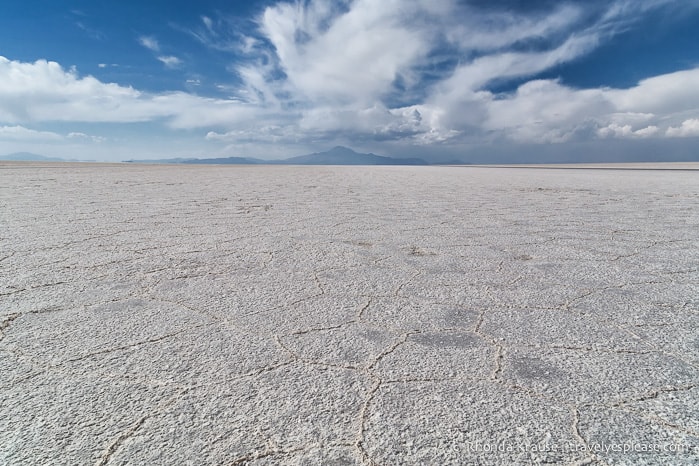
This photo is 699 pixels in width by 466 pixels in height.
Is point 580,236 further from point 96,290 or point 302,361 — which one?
point 96,290

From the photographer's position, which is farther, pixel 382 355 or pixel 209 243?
pixel 209 243

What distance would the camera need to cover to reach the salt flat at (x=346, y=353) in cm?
89

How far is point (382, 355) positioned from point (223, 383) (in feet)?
1.69

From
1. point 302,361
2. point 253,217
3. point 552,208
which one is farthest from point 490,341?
Result: point 552,208

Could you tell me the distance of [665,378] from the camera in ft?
3.75

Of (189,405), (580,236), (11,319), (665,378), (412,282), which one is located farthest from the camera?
(580,236)

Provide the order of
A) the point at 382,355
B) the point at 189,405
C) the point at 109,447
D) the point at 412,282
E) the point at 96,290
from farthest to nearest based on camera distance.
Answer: the point at 412,282, the point at 96,290, the point at 382,355, the point at 189,405, the point at 109,447

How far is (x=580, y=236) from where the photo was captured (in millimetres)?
3182

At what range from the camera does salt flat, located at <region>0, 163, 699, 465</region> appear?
89 cm

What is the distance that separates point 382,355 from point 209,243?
1.97m

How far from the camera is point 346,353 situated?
1281mm

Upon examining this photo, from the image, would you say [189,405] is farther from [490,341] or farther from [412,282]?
[412,282]

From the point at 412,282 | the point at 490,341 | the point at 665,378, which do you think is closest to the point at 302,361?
the point at 490,341

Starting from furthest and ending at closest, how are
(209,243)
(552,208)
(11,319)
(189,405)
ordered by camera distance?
(552,208)
(209,243)
(11,319)
(189,405)
